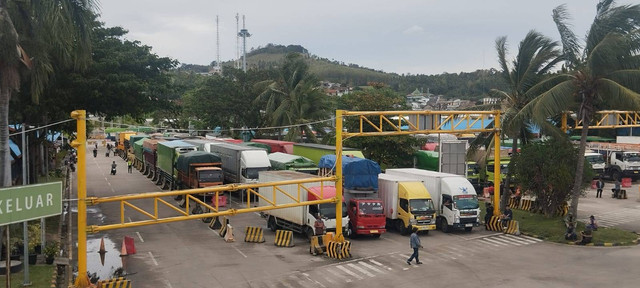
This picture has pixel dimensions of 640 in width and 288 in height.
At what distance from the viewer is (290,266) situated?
20.6 metres

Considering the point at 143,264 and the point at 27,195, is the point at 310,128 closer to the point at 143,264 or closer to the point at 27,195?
the point at 143,264

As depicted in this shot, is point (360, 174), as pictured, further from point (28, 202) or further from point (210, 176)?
point (28, 202)

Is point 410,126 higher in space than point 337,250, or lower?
higher

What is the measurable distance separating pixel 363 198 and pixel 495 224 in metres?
7.21

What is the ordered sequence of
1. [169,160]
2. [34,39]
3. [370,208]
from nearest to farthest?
1. [34,39]
2. [370,208]
3. [169,160]

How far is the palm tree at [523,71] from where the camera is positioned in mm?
27875

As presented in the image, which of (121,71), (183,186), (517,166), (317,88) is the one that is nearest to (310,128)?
(317,88)

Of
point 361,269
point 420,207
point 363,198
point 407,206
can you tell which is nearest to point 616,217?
point 420,207

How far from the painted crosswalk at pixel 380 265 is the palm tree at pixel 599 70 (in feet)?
16.6

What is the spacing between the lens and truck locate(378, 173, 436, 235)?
26047 millimetres

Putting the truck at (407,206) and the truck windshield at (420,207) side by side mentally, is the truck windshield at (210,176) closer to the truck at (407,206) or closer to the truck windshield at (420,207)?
the truck at (407,206)

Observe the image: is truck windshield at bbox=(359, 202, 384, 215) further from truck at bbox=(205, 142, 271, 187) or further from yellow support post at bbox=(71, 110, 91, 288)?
Result: yellow support post at bbox=(71, 110, 91, 288)

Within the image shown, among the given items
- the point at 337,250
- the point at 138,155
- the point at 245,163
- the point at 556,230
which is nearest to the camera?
the point at 337,250

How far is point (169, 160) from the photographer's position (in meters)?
40.3
